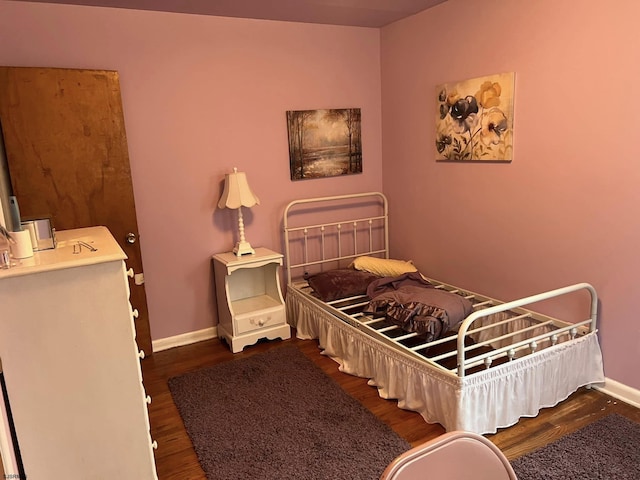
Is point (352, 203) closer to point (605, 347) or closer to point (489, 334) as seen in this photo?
point (489, 334)

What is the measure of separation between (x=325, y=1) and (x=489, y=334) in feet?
7.99

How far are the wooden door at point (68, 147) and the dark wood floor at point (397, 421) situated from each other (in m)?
0.76

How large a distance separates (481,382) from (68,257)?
1.84m

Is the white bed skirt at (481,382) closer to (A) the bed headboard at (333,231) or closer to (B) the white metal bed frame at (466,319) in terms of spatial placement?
(B) the white metal bed frame at (466,319)

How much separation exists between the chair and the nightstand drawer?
2.48 meters

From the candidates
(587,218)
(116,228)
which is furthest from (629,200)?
(116,228)

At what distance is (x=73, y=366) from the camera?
1.63 metres

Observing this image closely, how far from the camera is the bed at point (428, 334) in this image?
2264mm

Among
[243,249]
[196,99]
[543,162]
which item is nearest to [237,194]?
[243,249]

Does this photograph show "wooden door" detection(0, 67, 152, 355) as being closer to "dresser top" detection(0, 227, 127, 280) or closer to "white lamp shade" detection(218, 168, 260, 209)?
"white lamp shade" detection(218, 168, 260, 209)

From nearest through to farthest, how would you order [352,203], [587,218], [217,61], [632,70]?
1. [632,70]
2. [587,218]
3. [217,61]
4. [352,203]

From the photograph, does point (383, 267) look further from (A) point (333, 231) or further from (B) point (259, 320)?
(B) point (259, 320)

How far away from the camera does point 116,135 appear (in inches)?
118

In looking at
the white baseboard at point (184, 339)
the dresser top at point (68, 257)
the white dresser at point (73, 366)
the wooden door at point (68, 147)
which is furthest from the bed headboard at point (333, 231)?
the white dresser at point (73, 366)
